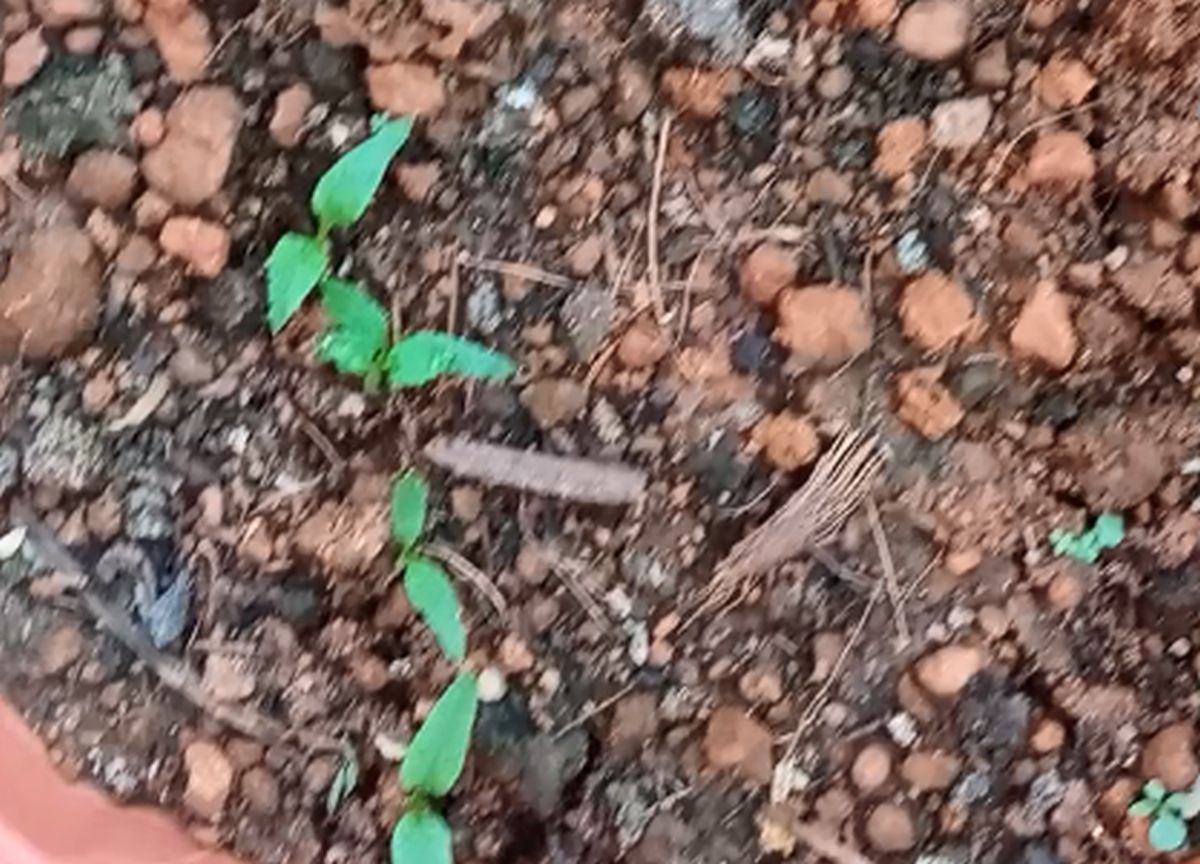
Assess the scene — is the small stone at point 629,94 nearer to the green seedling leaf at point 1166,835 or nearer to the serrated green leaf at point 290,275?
the serrated green leaf at point 290,275

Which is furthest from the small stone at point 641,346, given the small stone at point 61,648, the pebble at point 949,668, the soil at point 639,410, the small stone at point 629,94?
the small stone at point 61,648

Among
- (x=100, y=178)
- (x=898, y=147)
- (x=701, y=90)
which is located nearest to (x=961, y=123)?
(x=898, y=147)

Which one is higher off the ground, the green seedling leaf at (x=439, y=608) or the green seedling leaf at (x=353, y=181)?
the green seedling leaf at (x=353, y=181)

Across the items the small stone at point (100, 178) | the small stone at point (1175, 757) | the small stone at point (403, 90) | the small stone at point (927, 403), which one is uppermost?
the small stone at point (403, 90)

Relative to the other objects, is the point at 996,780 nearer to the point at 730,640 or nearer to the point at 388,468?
the point at 730,640

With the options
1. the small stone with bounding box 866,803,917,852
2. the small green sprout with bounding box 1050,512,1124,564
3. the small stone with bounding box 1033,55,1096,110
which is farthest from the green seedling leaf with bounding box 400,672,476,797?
the small stone with bounding box 1033,55,1096,110
